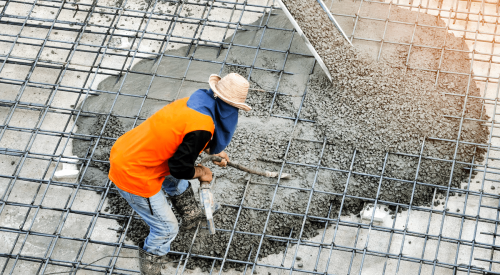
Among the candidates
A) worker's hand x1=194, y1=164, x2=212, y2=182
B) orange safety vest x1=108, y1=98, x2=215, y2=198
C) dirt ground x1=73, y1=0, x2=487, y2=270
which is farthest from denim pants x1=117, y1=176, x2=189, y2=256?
dirt ground x1=73, y1=0, x2=487, y2=270

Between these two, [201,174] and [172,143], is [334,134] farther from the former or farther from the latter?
[172,143]

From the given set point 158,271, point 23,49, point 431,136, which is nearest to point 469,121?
point 431,136

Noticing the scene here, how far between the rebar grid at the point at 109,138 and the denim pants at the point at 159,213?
41 centimetres

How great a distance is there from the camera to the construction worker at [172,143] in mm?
2798

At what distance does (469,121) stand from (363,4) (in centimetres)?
163

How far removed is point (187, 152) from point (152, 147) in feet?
0.90

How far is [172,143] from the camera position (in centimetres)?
287

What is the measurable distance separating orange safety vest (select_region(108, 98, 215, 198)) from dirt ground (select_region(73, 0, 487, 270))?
964mm

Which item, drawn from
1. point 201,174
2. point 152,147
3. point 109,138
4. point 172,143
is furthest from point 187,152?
point 109,138

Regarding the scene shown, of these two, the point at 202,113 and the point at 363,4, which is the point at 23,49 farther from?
the point at 363,4

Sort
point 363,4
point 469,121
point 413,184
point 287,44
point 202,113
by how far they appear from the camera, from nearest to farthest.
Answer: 1. point 202,113
2. point 413,184
3. point 469,121
4. point 287,44
5. point 363,4

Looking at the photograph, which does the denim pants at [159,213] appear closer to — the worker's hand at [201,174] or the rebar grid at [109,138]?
the worker's hand at [201,174]

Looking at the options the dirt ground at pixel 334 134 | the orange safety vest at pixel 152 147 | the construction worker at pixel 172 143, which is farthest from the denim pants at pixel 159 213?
the dirt ground at pixel 334 134

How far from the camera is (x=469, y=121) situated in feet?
14.1
